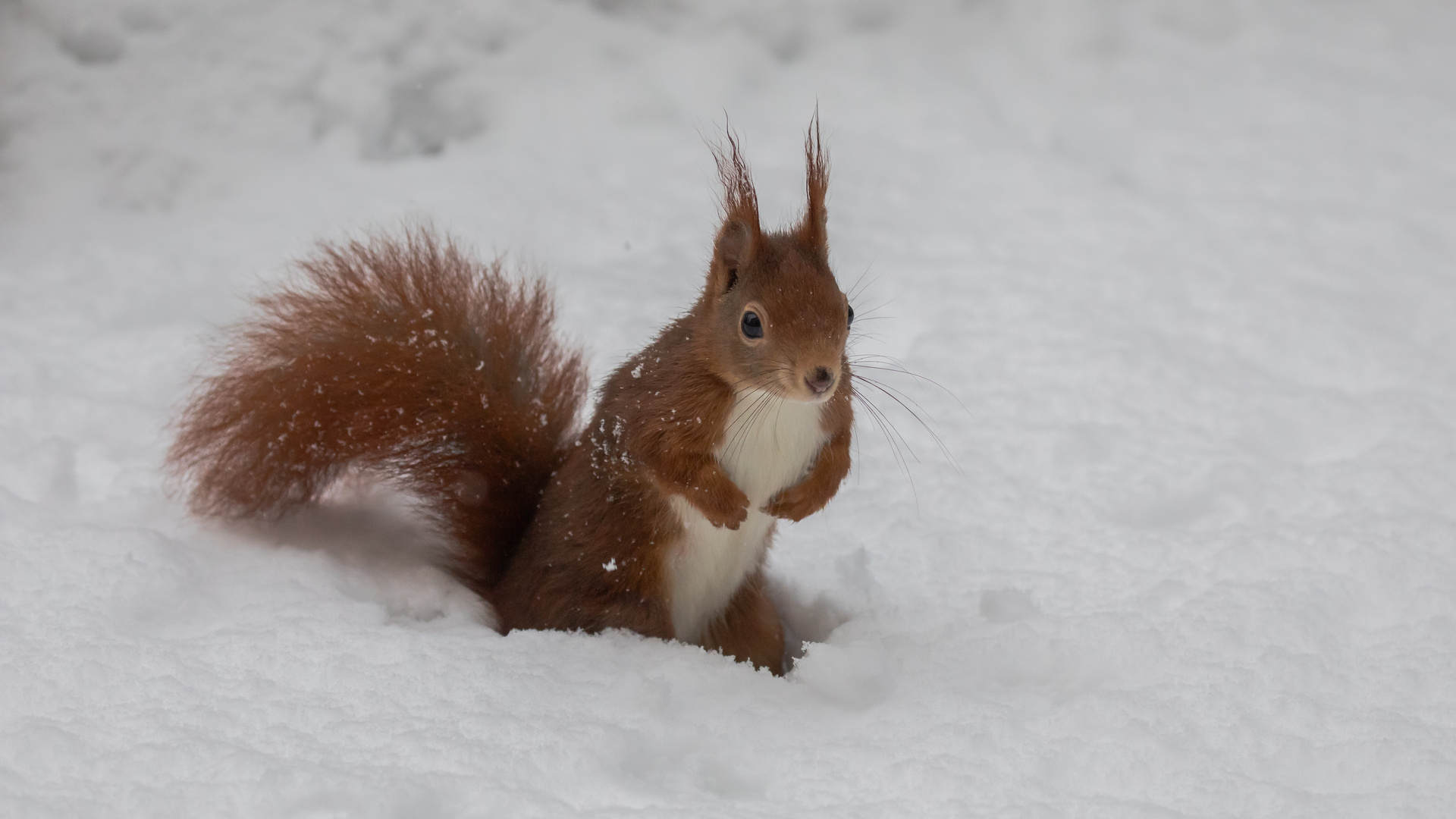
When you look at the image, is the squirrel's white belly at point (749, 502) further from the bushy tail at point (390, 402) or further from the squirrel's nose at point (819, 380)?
the bushy tail at point (390, 402)

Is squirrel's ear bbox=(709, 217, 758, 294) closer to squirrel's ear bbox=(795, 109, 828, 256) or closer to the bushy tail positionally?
squirrel's ear bbox=(795, 109, 828, 256)

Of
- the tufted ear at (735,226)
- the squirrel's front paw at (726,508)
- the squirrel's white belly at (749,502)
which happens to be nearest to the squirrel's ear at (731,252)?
the tufted ear at (735,226)

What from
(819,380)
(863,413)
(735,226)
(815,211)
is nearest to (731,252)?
(735,226)

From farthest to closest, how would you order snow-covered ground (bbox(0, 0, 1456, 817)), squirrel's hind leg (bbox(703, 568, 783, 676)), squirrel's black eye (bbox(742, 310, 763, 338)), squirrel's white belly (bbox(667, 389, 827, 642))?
squirrel's hind leg (bbox(703, 568, 783, 676)), squirrel's white belly (bbox(667, 389, 827, 642)), squirrel's black eye (bbox(742, 310, 763, 338)), snow-covered ground (bbox(0, 0, 1456, 817))

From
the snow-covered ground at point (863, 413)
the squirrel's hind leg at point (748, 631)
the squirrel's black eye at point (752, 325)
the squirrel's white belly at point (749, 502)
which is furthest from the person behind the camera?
the squirrel's hind leg at point (748, 631)

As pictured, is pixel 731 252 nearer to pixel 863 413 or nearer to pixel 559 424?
pixel 559 424

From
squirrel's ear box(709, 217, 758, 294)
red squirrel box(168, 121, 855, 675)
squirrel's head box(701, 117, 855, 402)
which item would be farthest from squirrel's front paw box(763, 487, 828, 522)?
squirrel's ear box(709, 217, 758, 294)

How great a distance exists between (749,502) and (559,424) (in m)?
0.51

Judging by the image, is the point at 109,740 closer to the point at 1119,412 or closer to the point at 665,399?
the point at 665,399

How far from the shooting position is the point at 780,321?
171 cm

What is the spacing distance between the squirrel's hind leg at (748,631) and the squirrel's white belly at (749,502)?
0.02 m

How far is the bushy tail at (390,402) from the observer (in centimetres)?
204

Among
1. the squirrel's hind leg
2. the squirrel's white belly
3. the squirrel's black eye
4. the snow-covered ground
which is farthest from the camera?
the squirrel's hind leg

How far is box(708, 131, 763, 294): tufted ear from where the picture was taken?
1.80m
